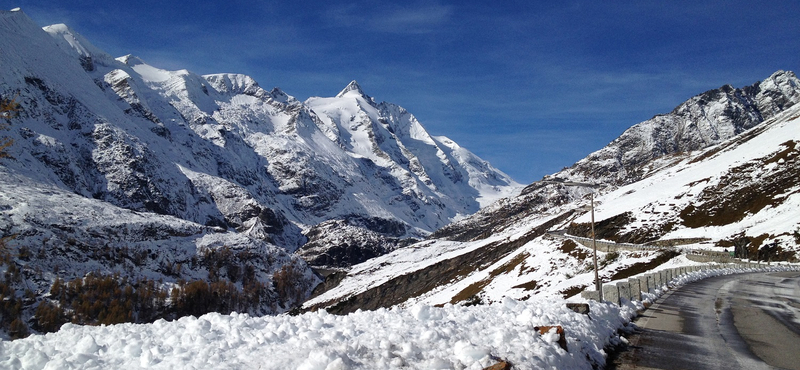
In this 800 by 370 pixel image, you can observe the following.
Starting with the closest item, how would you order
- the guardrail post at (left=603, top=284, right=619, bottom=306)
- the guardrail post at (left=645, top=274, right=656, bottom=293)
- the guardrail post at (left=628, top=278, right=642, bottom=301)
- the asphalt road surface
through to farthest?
1. the asphalt road surface
2. the guardrail post at (left=603, top=284, right=619, bottom=306)
3. the guardrail post at (left=628, top=278, right=642, bottom=301)
4. the guardrail post at (left=645, top=274, right=656, bottom=293)

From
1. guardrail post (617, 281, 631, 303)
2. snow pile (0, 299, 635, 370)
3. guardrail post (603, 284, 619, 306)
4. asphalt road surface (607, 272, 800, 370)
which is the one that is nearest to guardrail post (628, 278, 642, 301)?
guardrail post (617, 281, 631, 303)

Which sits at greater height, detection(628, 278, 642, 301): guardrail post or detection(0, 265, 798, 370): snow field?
detection(0, 265, 798, 370): snow field

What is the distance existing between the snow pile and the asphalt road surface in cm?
219

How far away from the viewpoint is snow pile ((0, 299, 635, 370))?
10.2 m

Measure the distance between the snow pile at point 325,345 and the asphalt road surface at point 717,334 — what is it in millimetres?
2193

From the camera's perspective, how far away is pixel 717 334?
61.4ft

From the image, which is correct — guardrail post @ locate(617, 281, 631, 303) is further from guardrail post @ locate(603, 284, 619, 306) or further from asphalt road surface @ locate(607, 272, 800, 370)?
asphalt road surface @ locate(607, 272, 800, 370)

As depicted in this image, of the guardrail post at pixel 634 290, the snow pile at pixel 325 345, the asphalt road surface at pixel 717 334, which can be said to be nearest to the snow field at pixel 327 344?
the snow pile at pixel 325 345

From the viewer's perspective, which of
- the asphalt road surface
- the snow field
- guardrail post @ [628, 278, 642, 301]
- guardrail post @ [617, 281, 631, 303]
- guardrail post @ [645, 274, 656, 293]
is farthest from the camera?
guardrail post @ [645, 274, 656, 293]

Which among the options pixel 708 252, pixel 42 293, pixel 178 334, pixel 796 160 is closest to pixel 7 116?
pixel 178 334

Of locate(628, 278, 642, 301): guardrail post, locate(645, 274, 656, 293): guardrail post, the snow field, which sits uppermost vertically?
the snow field

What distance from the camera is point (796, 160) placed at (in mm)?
115750

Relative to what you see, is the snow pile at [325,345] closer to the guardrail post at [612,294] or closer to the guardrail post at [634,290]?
the guardrail post at [612,294]

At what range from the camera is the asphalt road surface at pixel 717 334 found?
1418cm
